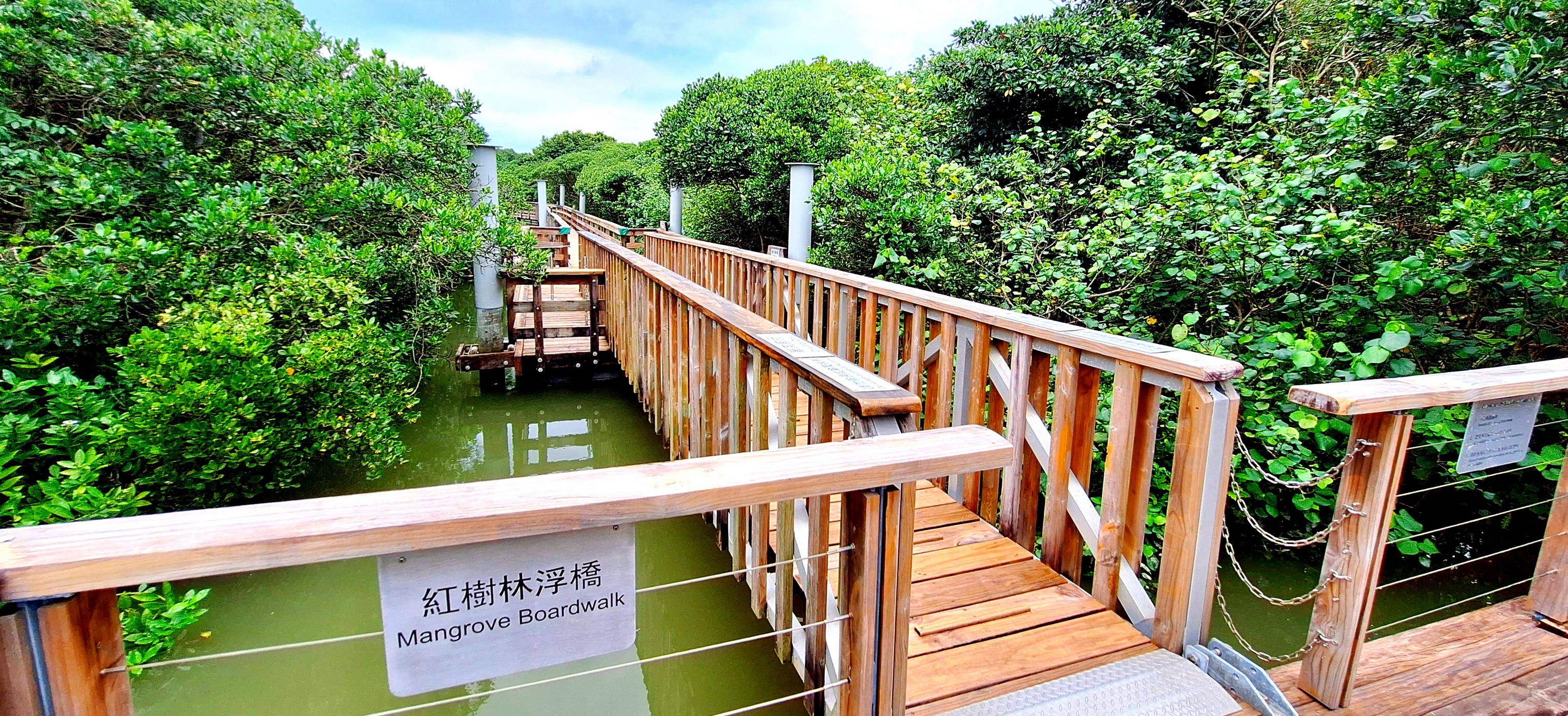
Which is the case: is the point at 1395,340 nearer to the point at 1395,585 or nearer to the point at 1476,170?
the point at 1476,170

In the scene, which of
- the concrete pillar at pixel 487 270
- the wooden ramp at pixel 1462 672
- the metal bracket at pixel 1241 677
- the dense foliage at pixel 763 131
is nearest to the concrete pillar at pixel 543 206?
the dense foliage at pixel 763 131

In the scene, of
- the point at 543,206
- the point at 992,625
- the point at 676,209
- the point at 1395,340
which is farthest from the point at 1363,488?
the point at 543,206

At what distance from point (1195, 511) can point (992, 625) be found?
64 centimetres

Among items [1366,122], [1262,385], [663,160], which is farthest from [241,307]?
[663,160]

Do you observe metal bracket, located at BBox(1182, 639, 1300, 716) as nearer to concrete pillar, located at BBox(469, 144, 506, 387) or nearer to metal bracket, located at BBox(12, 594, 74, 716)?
metal bracket, located at BBox(12, 594, 74, 716)

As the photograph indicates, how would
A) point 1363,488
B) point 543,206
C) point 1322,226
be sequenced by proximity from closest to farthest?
point 1363,488
point 1322,226
point 543,206

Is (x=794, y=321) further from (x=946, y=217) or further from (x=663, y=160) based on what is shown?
(x=663, y=160)

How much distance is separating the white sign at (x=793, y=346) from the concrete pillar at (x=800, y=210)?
14.7ft

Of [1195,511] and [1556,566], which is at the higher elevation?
[1195,511]

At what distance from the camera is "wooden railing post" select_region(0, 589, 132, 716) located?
31.8 inches

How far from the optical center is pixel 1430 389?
174 centimetres

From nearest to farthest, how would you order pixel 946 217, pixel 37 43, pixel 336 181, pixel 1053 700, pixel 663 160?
pixel 1053 700, pixel 37 43, pixel 336 181, pixel 946 217, pixel 663 160

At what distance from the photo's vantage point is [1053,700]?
1.81 meters

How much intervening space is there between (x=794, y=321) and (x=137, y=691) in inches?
151
